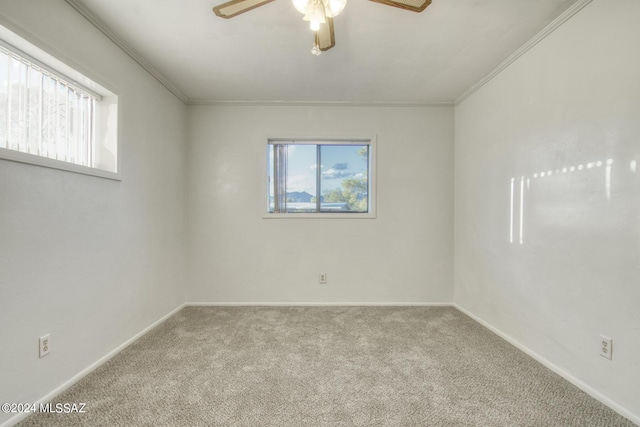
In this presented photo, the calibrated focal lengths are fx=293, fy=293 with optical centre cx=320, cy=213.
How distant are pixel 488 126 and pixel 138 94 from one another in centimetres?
326

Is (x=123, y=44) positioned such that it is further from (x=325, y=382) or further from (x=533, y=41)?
(x=533, y=41)

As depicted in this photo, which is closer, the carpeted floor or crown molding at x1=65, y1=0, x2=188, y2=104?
the carpeted floor

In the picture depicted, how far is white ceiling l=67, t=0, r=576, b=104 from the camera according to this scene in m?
1.93

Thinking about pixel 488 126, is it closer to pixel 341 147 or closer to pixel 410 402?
pixel 341 147

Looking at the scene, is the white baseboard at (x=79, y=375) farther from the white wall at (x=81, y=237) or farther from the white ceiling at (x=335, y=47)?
the white ceiling at (x=335, y=47)

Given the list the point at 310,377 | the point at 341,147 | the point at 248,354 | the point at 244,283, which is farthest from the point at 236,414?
the point at 341,147

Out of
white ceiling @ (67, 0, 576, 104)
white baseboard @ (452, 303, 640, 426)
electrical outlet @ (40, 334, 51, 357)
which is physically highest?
white ceiling @ (67, 0, 576, 104)

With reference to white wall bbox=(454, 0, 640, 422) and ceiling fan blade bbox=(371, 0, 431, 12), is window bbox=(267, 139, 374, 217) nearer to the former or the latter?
white wall bbox=(454, 0, 640, 422)

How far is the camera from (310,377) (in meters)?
1.96

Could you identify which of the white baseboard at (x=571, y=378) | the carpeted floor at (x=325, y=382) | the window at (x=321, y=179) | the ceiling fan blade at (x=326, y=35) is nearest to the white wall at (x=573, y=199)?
the white baseboard at (x=571, y=378)

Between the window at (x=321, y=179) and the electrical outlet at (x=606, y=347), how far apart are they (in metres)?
2.33

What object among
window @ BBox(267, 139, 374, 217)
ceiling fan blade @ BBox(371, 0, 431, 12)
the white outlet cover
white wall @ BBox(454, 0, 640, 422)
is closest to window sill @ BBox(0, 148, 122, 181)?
the white outlet cover

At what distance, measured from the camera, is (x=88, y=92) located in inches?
83.8

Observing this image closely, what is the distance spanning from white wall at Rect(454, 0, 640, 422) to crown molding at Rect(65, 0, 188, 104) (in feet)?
10.4
